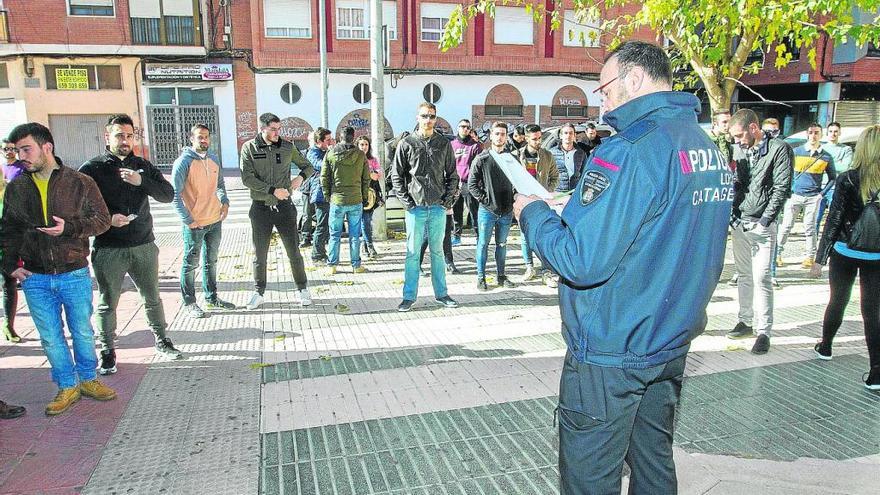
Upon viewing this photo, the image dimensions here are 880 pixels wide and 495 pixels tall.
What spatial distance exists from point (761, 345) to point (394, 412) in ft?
10.7

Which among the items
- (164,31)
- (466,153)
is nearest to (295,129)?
(164,31)

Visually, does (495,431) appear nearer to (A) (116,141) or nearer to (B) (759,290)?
(B) (759,290)

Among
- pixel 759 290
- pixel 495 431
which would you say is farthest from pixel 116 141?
pixel 759 290

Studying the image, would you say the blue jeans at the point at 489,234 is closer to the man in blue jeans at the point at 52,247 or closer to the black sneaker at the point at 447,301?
the black sneaker at the point at 447,301

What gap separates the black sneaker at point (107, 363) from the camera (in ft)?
16.6

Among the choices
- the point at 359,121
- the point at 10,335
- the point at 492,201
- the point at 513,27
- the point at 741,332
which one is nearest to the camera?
the point at 741,332

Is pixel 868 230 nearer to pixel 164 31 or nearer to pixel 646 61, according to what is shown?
pixel 646 61

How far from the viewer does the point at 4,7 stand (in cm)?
2438

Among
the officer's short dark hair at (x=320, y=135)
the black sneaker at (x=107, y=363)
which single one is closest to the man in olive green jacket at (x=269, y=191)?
the black sneaker at (x=107, y=363)

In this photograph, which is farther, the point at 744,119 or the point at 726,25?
the point at 726,25

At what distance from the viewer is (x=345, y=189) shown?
28.2 feet

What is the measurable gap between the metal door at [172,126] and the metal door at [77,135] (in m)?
1.87

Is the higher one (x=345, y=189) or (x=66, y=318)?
(x=345, y=189)

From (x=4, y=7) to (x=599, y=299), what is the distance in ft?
98.0
